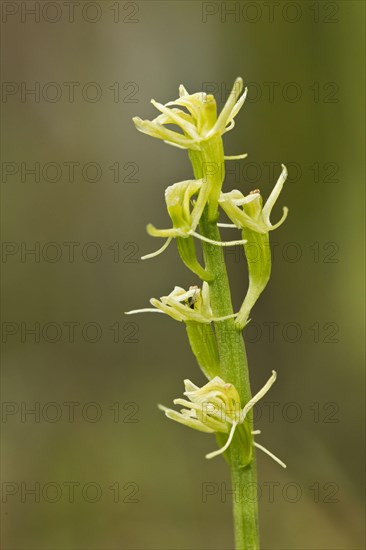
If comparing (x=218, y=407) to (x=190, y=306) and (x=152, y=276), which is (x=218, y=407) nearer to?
(x=190, y=306)

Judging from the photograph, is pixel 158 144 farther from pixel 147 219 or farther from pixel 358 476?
pixel 358 476

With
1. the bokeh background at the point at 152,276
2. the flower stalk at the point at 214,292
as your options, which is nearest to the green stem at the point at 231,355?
the flower stalk at the point at 214,292

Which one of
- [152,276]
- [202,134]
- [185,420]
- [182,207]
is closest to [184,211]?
[182,207]

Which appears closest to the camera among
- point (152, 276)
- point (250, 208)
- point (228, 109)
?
A: point (228, 109)

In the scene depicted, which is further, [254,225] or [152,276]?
[152,276]

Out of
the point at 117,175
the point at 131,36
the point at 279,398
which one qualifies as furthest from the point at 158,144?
the point at 279,398

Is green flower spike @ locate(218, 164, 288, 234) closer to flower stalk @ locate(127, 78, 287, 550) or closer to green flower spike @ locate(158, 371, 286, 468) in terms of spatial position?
flower stalk @ locate(127, 78, 287, 550)

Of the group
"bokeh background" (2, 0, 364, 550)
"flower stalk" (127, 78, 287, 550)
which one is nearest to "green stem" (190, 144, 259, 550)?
"flower stalk" (127, 78, 287, 550)
